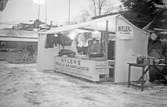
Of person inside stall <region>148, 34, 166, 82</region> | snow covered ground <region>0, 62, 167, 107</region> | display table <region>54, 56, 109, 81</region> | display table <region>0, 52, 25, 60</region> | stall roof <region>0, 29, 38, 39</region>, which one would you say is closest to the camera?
snow covered ground <region>0, 62, 167, 107</region>

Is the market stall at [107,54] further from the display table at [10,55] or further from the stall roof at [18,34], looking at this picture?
the stall roof at [18,34]

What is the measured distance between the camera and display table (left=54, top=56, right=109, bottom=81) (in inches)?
271

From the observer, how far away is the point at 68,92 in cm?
536

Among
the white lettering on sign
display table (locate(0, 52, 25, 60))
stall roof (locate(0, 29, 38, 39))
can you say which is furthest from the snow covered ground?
stall roof (locate(0, 29, 38, 39))

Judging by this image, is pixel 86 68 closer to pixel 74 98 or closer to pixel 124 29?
pixel 124 29

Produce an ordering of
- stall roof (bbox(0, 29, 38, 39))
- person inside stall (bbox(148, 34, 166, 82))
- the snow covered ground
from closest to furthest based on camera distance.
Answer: the snow covered ground, person inside stall (bbox(148, 34, 166, 82)), stall roof (bbox(0, 29, 38, 39))

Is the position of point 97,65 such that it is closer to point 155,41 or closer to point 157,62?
point 157,62

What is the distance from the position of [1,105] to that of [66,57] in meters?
5.07

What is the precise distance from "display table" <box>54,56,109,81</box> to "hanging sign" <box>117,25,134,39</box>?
110 cm

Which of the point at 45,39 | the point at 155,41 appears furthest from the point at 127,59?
the point at 45,39

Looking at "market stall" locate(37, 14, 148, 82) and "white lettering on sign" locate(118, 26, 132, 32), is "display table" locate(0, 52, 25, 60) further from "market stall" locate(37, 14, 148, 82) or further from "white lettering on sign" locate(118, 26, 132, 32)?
"white lettering on sign" locate(118, 26, 132, 32)

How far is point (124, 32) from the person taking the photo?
664 centimetres

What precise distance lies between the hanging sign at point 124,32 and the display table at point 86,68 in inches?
43.2

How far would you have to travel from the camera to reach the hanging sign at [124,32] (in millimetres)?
6583
